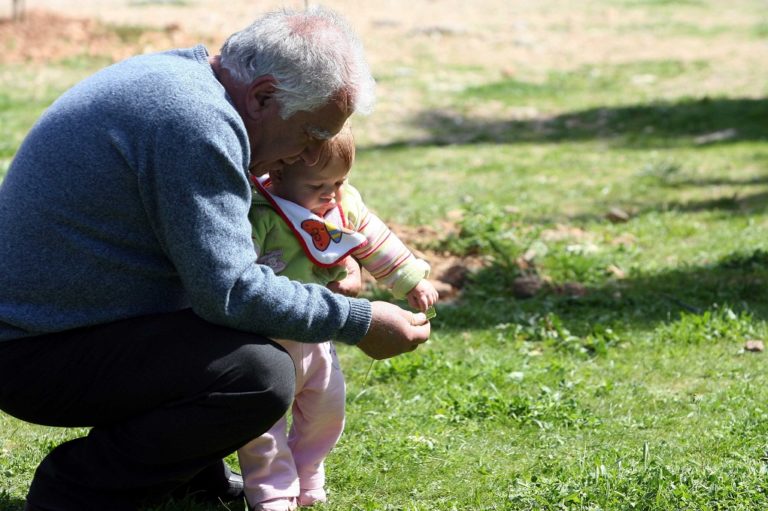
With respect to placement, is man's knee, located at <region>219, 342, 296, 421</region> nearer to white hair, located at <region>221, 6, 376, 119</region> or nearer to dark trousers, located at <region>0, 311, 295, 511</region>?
dark trousers, located at <region>0, 311, 295, 511</region>

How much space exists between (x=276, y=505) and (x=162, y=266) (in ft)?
2.83

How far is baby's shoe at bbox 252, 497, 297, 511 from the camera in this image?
3.39 m

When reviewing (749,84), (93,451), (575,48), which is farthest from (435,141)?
(93,451)

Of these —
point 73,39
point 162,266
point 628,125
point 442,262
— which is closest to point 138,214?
point 162,266

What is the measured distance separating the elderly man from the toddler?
0.15 meters

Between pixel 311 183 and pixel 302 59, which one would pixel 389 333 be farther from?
pixel 302 59

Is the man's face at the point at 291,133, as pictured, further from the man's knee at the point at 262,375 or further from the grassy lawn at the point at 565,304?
the grassy lawn at the point at 565,304

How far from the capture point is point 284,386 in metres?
3.13

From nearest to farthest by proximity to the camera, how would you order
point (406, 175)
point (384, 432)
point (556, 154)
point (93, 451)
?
point (93, 451) → point (384, 432) → point (406, 175) → point (556, 154)

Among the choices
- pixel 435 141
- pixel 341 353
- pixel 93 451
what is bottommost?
pixel 435 141

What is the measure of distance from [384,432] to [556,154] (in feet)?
20.5

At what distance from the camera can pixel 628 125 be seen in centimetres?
1123

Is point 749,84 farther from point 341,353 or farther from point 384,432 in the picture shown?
point 384,432

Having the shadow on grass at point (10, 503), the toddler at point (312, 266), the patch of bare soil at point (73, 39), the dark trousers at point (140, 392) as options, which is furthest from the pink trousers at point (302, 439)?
the patch of bare soil at point (73, 39)
